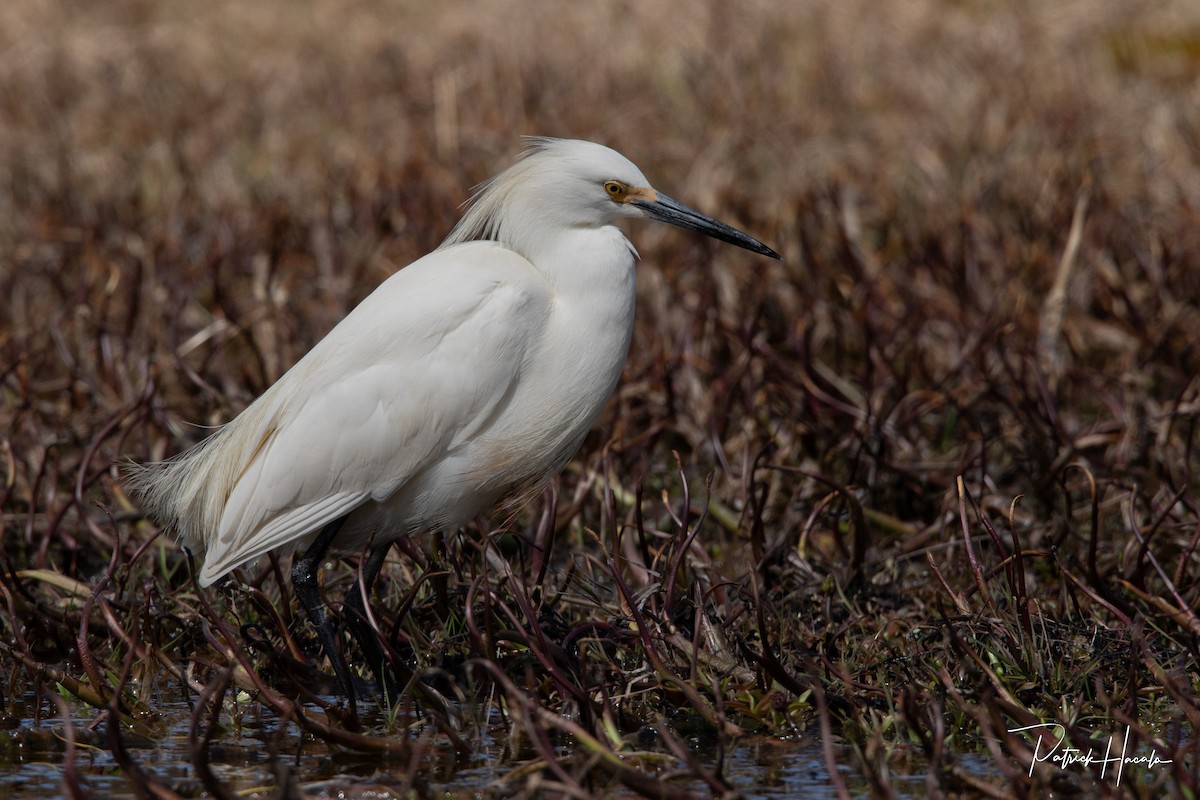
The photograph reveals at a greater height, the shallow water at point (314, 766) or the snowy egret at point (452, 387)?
the snowy egret at point (452, 387)

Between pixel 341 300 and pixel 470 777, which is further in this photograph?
pixel 341 300

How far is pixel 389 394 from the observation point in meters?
3.17

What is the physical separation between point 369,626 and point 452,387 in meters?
0.56

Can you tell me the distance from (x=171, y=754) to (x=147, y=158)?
496 cm

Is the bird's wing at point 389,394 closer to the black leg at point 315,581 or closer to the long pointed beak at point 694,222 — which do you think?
the black leg at point 315,581

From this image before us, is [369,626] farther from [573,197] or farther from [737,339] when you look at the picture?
[737,339]

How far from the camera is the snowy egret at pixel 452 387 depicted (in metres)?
3.13

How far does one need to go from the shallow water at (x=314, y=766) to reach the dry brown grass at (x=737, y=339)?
0.28 feet

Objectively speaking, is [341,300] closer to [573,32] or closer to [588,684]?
[588,684]

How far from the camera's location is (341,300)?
527 cm

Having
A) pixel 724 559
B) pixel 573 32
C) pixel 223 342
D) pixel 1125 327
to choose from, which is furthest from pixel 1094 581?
pixel 573 32
